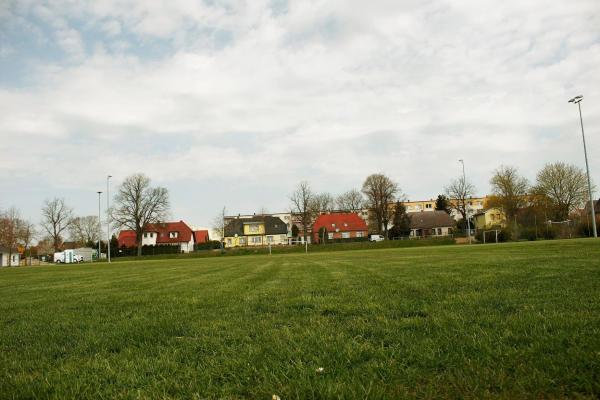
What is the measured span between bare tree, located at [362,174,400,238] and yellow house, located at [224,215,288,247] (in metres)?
29.0

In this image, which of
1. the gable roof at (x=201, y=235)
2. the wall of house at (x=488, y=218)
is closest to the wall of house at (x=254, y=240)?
the gable roof at (x=201, y=235)

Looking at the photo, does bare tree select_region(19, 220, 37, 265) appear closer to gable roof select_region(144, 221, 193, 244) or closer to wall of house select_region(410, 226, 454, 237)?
gable roof select_region(144, 221, 193, 244)

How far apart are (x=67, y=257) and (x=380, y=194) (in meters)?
64.5

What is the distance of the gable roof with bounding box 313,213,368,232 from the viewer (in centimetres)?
10469

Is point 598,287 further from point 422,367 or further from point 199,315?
point 199,315

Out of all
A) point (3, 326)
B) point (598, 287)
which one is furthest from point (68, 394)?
point (598, 287)

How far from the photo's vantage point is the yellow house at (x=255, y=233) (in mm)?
111125

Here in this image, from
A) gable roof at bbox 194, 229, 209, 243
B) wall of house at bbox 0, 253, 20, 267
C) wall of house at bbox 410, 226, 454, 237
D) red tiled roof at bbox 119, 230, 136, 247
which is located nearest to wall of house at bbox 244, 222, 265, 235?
gable roof at bbox 194, 229, 209, 243

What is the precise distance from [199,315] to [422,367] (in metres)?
4.36

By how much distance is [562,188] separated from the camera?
70.0 m

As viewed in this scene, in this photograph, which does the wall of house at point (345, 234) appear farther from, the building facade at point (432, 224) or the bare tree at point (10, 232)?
the bare tree at point (10, 232)

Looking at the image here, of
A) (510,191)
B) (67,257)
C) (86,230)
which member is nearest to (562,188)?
(510,191)

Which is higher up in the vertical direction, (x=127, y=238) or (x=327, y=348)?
(x=127, y=238)

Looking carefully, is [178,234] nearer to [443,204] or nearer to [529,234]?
[443,204]
